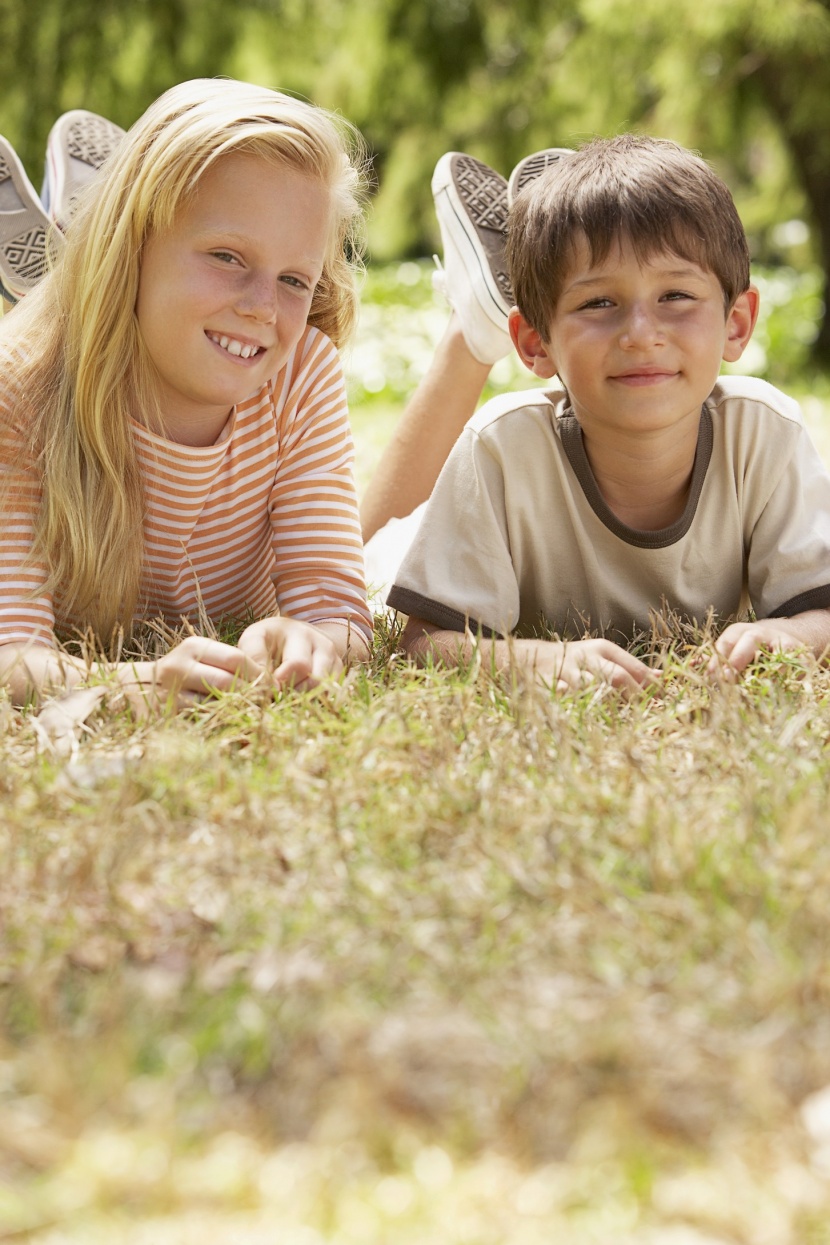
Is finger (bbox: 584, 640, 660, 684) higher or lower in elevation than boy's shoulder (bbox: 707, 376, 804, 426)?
lower

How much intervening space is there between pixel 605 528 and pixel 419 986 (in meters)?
1.51

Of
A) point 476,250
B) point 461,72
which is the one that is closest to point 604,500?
point 476,250

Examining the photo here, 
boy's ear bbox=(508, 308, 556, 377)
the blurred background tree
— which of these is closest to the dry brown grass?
boy's ear bbox=(508, 308, 556, 377)

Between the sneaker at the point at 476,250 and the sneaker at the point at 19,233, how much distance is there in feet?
3.22

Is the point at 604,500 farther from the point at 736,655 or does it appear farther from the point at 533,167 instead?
the point at 533,167

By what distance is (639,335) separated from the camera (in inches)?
94.6

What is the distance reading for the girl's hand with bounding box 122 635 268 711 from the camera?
82.4 inches

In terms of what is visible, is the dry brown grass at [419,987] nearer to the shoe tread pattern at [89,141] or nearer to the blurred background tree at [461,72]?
the shoe tread pattern at [89,141]

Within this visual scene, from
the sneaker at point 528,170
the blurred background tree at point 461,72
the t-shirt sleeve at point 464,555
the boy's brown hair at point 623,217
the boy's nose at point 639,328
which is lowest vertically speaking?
the t-shirt sleeve at point 464,555

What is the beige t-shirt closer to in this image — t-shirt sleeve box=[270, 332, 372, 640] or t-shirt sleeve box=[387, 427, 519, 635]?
t-shirt sleeve box=[387, 427, 519, 635]

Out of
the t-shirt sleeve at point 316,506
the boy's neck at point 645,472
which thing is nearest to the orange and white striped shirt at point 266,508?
the t-shirt sleeve at point 316,506

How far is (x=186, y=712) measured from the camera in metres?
2.05

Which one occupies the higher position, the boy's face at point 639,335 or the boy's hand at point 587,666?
the boy's face at point 639,335

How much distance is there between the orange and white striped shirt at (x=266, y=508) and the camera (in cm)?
261
